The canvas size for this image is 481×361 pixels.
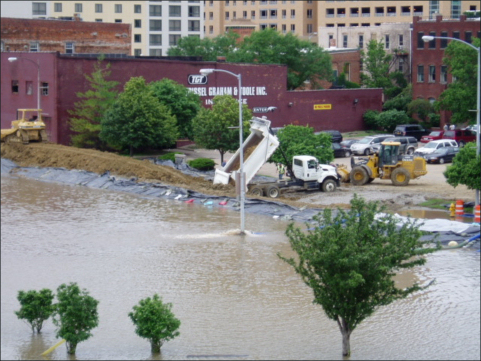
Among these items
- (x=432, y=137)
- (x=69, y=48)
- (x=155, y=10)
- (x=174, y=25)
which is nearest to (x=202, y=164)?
(x=432, y=137)

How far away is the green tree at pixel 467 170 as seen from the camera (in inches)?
1249

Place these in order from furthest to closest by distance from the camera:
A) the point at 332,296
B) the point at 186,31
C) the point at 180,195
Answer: the point at 186,31, the point at 180,195, the point at 332,296

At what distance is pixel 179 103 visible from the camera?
50625 mm

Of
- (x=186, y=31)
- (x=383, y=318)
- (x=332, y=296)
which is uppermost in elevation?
(x=186, y=31)

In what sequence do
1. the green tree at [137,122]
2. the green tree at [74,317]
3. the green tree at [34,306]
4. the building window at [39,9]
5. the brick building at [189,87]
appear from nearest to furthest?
the green tree at [74,317] < the green tree at [34,306] < the green tree at [137,122] < the brick building at [189,87] < the building window at [39,9]

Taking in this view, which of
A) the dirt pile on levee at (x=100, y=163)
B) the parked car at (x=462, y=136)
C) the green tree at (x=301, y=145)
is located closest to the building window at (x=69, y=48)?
the dirt pile on levee at (x=100, y=163)

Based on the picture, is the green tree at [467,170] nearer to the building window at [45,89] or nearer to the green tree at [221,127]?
the green tree at [221,127]

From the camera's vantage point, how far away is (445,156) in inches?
1948

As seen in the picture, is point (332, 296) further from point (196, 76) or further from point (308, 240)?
point (196, 76)

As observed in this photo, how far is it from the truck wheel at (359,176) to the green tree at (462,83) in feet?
66.8

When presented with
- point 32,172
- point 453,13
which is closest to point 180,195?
point 32,172

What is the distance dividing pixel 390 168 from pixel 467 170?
8810 millimetres

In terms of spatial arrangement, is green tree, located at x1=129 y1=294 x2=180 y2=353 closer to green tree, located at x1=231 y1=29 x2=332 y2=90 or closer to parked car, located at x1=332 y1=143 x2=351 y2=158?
parked car, located at x1=332 y1=143 x2=351 y2=158

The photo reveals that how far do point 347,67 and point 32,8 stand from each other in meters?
32.1
